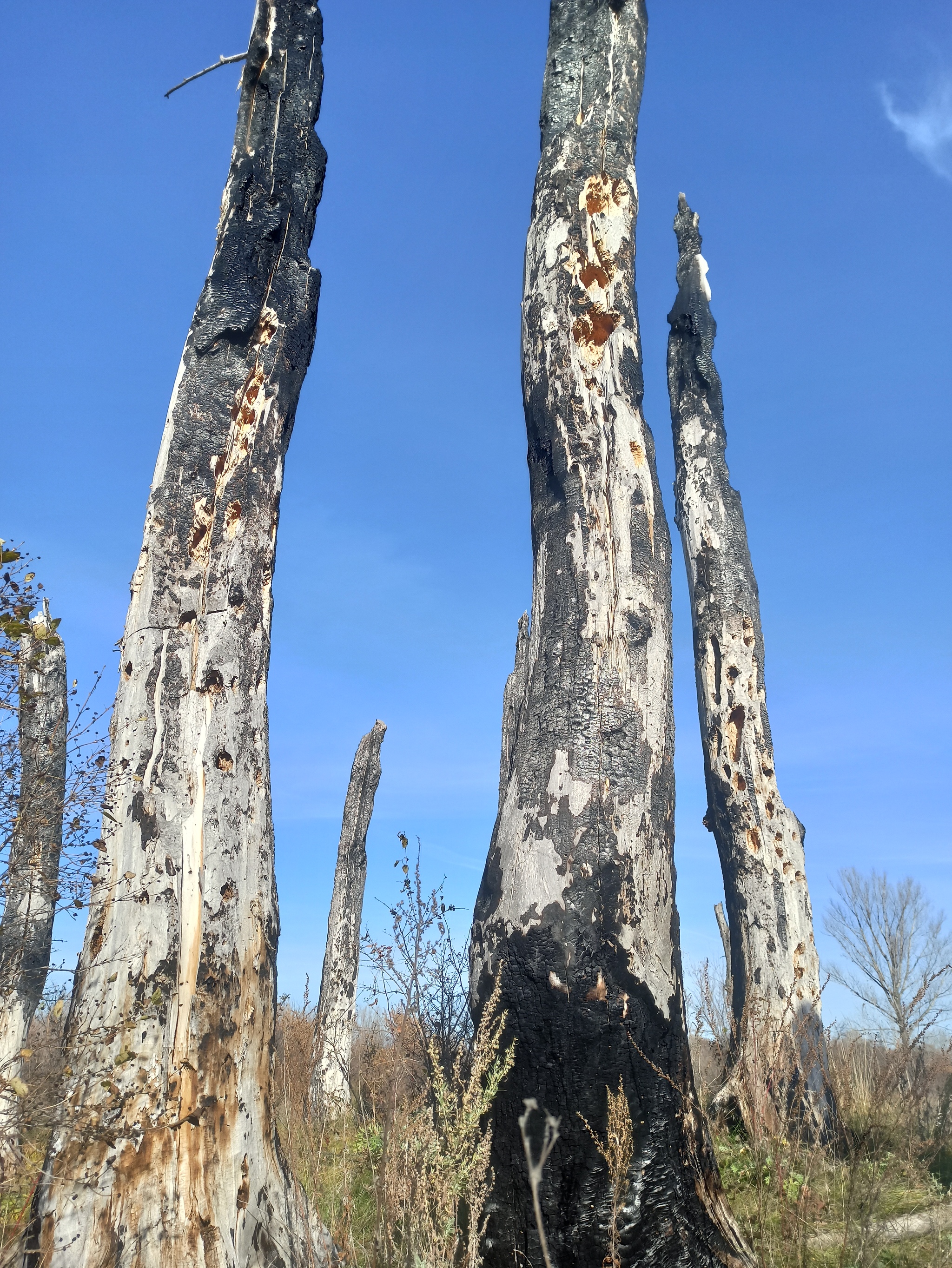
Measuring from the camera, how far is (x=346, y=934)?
1034 cm

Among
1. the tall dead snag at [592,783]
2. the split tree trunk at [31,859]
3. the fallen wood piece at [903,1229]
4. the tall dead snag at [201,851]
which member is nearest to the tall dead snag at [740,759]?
the fallen wood piece at [903,1229]

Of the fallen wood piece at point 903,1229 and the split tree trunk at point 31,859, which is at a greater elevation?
the split tree trunk at point 31,859

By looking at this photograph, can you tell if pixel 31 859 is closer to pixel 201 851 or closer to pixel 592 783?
pixel 201 851

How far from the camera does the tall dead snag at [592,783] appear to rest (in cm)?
288

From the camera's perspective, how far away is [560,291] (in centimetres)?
420

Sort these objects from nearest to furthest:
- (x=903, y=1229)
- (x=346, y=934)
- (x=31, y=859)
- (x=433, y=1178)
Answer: (x=433, y=1178), (x=903, y=1229), (x=31, y=859), (x=346, y=934)

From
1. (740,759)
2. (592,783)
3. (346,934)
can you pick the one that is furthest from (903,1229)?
(346,934)

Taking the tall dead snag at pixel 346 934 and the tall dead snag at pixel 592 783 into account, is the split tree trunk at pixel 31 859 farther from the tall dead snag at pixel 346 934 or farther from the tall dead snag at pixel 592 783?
the tall dead snag at pixel 346 934

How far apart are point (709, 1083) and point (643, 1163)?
441 cm

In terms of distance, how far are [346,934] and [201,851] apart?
307 inches

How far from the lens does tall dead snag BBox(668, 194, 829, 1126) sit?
6.12 metres

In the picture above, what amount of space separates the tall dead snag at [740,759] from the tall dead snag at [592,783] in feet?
7.15

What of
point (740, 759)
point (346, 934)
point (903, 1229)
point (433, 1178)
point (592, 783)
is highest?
point (740, 759)

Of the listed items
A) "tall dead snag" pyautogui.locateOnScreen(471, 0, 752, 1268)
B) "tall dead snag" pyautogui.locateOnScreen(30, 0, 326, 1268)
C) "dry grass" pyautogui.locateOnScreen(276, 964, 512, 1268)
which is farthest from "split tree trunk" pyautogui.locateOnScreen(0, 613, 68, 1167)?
"tall dead snag" pyautogui.locateOnScreen(471, 0, 752, 1268)
